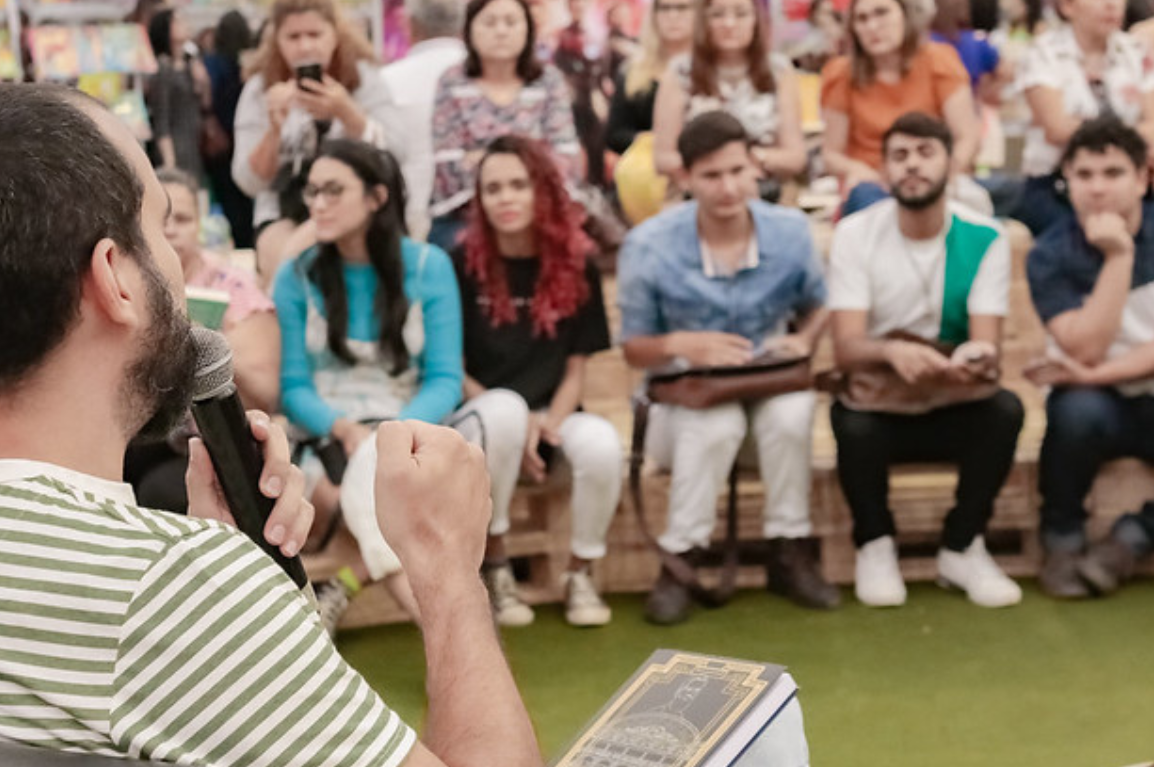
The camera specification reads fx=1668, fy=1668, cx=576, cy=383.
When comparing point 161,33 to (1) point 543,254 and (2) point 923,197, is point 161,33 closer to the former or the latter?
(1) point 543,254

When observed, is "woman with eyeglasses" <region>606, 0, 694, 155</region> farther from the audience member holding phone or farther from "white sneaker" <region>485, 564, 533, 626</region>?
"white sneaker" <region>485, 564, 533, 626</region>

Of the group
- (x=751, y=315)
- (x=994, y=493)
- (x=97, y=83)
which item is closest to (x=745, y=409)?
(x=751, y=315)

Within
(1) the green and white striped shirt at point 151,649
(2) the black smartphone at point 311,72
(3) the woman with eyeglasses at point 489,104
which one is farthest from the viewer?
(3) the woman with eyeglasses at point 489,104

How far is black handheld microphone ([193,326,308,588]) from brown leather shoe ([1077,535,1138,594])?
2.89m

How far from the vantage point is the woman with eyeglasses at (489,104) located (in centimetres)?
445

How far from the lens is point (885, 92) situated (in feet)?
15.5

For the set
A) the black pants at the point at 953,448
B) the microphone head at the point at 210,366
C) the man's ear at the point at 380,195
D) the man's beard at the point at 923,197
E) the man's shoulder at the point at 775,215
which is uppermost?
the microphone head at the point at 210,366

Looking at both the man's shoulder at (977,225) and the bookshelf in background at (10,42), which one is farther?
the bookshelf in background at (10,42)

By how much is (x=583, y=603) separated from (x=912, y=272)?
1138mm

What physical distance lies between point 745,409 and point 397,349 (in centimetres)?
85

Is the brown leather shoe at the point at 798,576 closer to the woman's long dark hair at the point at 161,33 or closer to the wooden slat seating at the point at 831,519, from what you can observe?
the wooden slat seating at the point at 831,519

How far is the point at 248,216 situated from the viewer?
6223mm

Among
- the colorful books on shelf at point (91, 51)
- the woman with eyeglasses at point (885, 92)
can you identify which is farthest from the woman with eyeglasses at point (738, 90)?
the colorful books on shelf at point (91, 51)

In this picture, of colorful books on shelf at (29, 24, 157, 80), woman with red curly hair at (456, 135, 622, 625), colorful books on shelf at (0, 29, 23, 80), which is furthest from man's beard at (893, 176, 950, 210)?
colorful books on shelf at (0, 29, 23, 80)
